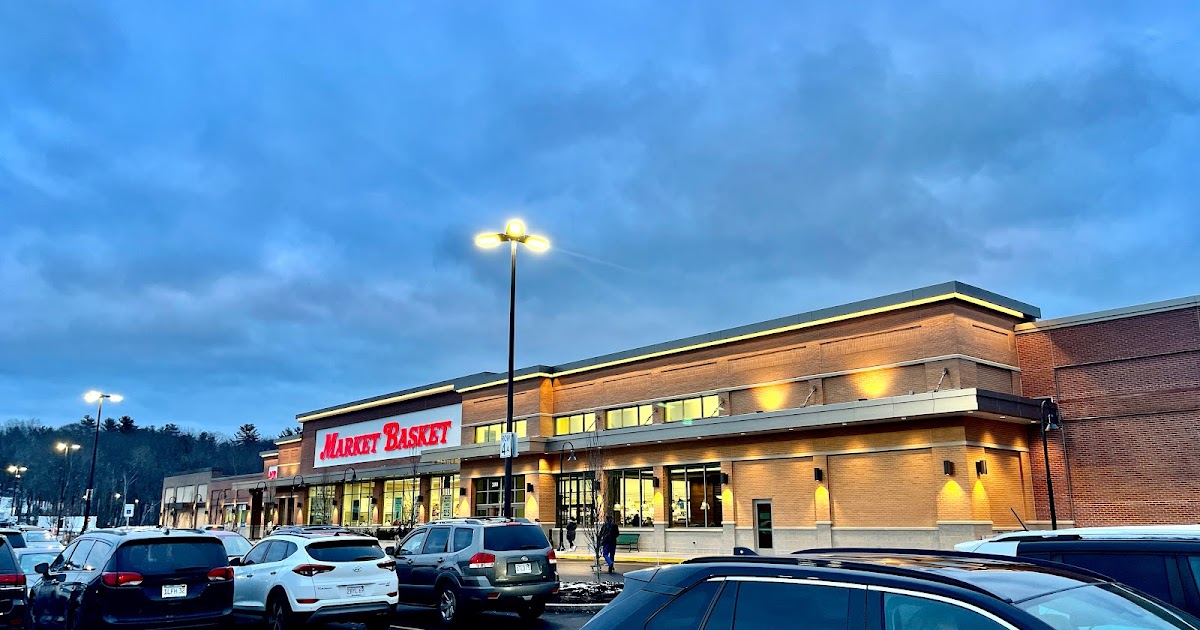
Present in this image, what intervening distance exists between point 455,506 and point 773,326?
2145 centimetres

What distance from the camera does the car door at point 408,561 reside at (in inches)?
653

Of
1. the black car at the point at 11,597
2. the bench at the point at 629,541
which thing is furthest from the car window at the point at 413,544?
the bench at the point at 629,541

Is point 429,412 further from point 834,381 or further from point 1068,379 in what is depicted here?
point 1068,379

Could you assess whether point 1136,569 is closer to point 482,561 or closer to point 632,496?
point 482,561

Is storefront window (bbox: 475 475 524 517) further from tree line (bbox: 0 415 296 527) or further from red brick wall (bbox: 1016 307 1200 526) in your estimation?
tree line (bbox: 0 415 296 527)

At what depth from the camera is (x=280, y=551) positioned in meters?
14.8

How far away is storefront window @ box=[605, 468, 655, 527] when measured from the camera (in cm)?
3559

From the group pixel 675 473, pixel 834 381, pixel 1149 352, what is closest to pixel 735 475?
pixel 675 473

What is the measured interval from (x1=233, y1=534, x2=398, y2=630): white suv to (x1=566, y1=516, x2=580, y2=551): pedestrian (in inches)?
752

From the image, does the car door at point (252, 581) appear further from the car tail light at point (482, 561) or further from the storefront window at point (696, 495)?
the storefront window at point (696, 495)

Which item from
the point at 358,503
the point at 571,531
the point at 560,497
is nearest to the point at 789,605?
the point at 571,531

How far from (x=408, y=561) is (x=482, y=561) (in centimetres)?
231

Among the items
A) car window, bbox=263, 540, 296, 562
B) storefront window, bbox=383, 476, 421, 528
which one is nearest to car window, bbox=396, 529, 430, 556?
car window, bbox=263, 540, 296, 562

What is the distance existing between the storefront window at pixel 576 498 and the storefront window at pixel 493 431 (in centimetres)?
398
